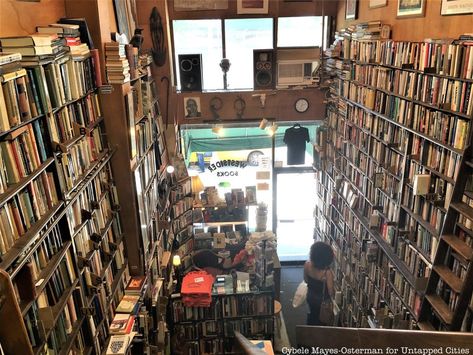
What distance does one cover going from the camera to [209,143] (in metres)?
6.84

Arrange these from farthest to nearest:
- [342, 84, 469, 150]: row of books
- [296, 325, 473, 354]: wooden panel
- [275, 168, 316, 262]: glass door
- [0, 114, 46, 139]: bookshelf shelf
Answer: [275, 168, 316, 262]: glass door → [342, 84, 469, 150]: row of books → [0, 114, 46, 139]: bookshelf shelf → [296, 325, 473, 354]: wooden panel

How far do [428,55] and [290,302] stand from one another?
4397mm

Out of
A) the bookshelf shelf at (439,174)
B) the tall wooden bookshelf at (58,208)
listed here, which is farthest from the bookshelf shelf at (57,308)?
the bookshelf shelf at (439,174)

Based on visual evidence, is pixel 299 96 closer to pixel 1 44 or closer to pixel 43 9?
pixel 43 9

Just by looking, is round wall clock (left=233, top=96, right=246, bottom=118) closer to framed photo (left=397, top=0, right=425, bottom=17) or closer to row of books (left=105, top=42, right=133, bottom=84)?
framed photo (left=397, top=0, right=425, bottom=17)

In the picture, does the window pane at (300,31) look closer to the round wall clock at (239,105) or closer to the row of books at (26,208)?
the round wall clock at (239,105)

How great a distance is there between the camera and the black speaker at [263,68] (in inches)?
Answer: 243

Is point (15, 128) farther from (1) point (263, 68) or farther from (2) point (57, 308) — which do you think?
(1) point (263, 68)

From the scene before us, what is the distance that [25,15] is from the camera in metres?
2.44

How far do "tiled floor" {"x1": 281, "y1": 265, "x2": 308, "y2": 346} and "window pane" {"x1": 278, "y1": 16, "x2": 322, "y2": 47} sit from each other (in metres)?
3.84

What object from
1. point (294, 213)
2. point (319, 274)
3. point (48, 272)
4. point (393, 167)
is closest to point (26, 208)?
point (48, 272)

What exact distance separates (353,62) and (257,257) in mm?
2617

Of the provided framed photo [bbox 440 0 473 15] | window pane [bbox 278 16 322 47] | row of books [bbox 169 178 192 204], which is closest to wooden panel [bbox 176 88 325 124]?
window pane [bbox 278 16 322 47]

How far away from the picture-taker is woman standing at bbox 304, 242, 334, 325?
16.8 feet
